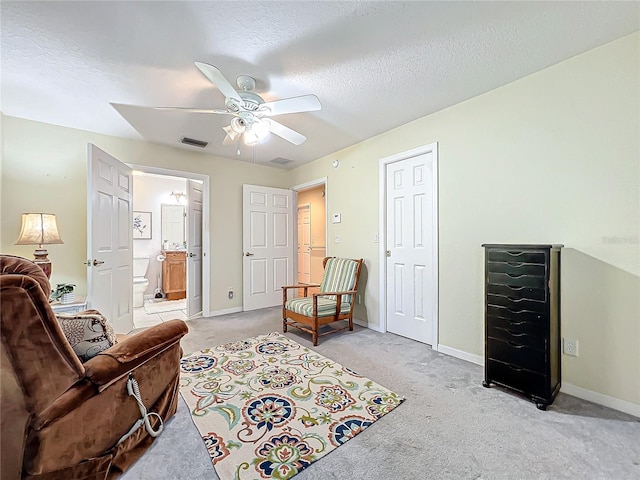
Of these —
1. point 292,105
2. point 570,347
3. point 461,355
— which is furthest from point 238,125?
point 570,347

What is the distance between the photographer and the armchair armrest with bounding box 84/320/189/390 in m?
1.17

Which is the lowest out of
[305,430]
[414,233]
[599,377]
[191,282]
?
[305,430]

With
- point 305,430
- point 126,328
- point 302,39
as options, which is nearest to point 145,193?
point 126,328

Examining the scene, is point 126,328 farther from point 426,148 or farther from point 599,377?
point 599,377

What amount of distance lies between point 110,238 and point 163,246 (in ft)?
9.56

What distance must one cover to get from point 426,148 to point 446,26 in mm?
1317

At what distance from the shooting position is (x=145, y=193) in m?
5.55

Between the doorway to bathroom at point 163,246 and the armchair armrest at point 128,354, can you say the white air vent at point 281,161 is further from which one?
the armchair armrest at point 128,354

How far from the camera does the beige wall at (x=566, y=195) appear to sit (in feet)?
5.82

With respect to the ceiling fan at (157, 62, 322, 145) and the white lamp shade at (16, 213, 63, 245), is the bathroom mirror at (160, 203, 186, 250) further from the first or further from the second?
the ceiling fan at (157, 62, 322, 145)

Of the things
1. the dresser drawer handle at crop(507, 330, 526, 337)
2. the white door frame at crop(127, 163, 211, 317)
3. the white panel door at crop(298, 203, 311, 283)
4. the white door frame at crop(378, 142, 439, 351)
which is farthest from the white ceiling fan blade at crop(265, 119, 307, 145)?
the white panel door at crop(298, 203, 311, 283)

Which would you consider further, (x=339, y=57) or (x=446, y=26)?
(x=339, y=57)

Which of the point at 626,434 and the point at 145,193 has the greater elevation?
the point at 145,193

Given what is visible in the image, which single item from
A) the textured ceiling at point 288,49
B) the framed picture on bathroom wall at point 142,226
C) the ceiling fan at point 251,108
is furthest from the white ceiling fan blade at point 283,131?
the framed picture on bathroom wall at point 142,226
